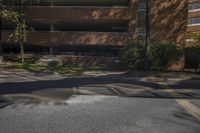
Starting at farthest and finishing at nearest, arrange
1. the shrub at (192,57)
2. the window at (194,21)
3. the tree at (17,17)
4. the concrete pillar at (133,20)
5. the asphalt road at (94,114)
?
the window at (194,21)
the concrete pillar at (133,20)
the shrub at (192,57)
the tree at (17,17)
the asphalt road at (94,114)

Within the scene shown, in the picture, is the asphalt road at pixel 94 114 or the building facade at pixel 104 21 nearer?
the asphalt road at pixel 94 114

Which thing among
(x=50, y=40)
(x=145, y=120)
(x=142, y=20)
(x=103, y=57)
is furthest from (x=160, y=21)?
(x=145, y=120)

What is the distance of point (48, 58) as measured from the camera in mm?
37250

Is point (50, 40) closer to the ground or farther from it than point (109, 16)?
closer to the ground

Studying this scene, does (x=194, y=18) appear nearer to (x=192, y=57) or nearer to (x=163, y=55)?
(x=192, y=57)

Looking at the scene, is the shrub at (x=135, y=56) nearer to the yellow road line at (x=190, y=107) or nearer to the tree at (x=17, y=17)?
the tree at (x=17, y=17)

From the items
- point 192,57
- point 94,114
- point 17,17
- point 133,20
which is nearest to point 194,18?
A: point 133,20

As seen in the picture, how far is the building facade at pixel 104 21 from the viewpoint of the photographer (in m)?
40.0

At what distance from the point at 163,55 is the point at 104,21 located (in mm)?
14494

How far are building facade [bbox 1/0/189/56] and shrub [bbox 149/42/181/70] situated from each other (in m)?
10.9

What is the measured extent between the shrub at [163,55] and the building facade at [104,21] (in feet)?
35.9

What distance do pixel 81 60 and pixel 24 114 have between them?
31417 millimetres

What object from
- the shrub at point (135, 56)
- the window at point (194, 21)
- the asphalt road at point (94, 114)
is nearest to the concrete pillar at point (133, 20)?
the shrub at point (135, 56)

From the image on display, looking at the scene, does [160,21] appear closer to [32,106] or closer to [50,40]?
[50,40]
